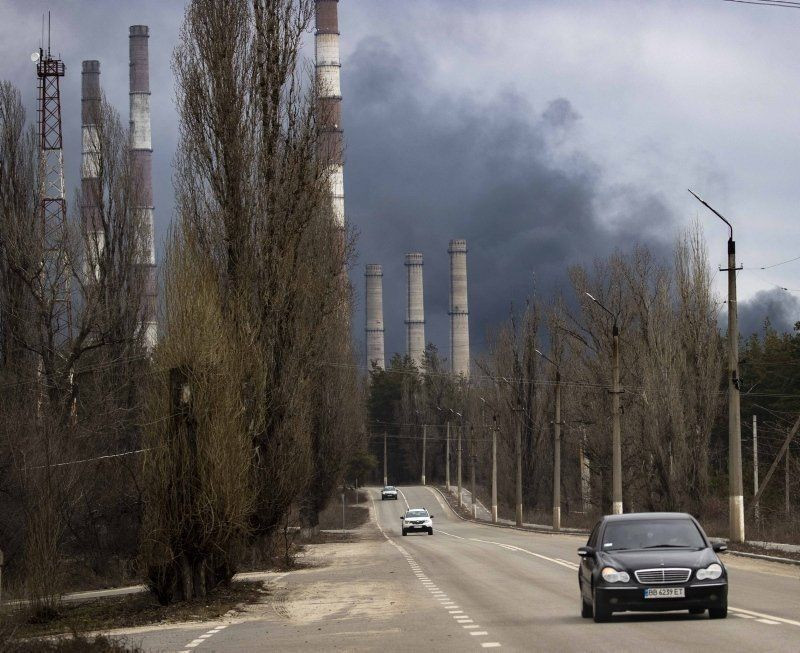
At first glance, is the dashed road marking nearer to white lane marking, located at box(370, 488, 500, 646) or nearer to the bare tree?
white lane marking, located at box(370, 488, 500, 646)

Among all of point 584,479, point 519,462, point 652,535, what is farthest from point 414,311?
point 652,535

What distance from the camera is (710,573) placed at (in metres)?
16.3

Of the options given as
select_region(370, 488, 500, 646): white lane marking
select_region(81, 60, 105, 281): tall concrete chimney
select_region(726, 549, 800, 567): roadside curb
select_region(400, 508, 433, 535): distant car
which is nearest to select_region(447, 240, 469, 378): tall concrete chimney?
select_region(400, 508, 433, 535): distant car

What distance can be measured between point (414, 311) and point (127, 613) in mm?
107595

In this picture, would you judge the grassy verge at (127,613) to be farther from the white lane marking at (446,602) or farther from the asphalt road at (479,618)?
the white lane marking at (446,602)

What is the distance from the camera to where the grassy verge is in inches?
828

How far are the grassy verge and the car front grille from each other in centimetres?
801

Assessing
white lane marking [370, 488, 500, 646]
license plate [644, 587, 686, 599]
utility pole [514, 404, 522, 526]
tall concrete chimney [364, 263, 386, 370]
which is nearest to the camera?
license plate [644, 587, 686, 599]

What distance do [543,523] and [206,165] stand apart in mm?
53247

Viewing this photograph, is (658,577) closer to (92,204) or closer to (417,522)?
(92,204)

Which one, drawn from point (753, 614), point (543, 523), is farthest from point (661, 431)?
point (753, 614)

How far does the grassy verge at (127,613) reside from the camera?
2103 cm

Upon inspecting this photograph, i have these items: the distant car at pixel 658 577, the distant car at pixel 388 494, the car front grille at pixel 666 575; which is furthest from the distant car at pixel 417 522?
the car front grille at pixel 666 575

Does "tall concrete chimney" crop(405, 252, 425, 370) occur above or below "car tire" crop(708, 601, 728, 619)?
above
